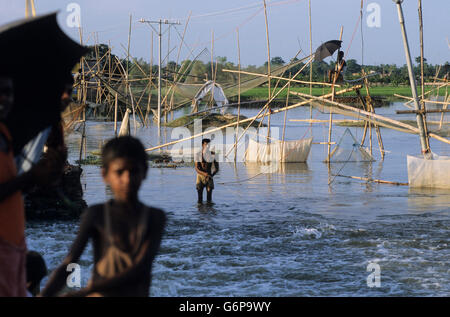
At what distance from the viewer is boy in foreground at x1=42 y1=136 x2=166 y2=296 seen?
2.10 m

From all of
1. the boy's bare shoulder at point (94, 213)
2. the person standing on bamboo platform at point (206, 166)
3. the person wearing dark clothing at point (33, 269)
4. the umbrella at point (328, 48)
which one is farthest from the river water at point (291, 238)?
the boy's bare shoulder at point (94, 213)

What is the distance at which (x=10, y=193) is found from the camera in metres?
2.07

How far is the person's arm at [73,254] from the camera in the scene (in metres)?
2.13

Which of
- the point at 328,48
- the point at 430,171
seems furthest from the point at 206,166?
the point at 328,48

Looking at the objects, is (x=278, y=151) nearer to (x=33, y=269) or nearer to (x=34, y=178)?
(x=33, y=269)

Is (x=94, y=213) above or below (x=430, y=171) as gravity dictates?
above

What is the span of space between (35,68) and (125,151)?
0.48 metres

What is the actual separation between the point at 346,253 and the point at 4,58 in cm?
552

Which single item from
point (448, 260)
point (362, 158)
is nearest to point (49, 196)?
point (448, 260)

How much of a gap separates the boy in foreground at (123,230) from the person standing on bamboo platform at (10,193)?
192 millimetres

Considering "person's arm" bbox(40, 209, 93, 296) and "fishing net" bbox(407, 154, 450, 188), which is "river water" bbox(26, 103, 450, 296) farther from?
"person's arm" bbox(40, 209, 93, 296)

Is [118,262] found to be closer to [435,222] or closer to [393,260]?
[393,260]

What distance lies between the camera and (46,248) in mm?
7137
